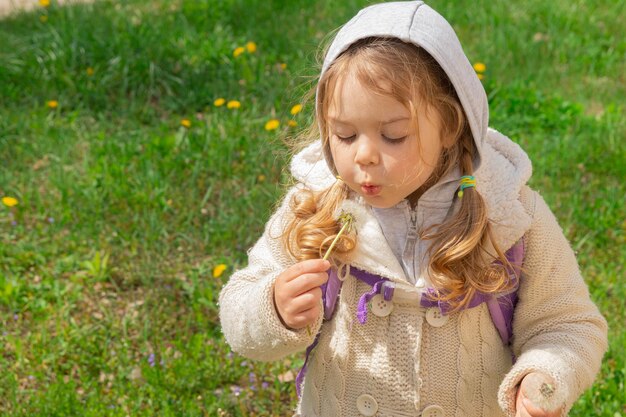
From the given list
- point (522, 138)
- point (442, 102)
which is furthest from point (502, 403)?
point (522, 138)

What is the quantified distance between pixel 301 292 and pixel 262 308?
0.42 ft

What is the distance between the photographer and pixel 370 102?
1.75m

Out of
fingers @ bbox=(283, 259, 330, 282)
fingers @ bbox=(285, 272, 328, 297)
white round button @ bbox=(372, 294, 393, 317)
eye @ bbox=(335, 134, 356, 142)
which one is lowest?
white round button @ bbox=(372, 294, 393, 317)

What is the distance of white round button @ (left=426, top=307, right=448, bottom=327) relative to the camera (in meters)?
1.95

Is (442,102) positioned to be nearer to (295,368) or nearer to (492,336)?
(492,336)

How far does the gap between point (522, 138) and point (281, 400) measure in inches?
70.4

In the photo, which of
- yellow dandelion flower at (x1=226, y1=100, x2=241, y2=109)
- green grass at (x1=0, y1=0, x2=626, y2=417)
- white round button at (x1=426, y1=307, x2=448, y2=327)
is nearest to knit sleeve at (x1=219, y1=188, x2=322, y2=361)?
white round button at (x1=426, y1=307, x2=448, y2=327)

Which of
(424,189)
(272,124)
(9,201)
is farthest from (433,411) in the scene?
(9,201)

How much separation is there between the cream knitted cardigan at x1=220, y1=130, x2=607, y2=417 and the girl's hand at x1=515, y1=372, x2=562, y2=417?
0.08 m

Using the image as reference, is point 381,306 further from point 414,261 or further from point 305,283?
point 305,283

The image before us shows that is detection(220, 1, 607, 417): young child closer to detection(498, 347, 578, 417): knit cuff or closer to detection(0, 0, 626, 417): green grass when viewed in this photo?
detection(498, 347, 578, 417): knit cuff

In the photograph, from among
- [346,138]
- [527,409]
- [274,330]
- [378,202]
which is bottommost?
[527,409]

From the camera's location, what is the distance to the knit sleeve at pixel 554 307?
6.34ft

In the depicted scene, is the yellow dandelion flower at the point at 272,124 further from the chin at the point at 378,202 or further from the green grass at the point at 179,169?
the chin at the point at 378,202
